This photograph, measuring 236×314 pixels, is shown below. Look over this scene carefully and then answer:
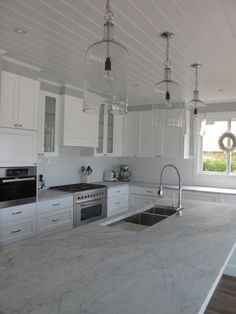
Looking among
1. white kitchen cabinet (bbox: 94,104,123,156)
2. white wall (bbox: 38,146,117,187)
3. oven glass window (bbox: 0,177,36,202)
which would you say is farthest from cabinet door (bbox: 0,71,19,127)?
white kitchen cabinet (bbox: 94,104,123,156)

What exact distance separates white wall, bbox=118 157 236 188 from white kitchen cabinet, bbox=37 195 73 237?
2211mm

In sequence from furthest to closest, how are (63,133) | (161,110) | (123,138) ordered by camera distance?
(123,138) → (63,133) → (161,110)

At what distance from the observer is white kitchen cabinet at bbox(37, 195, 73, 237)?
134 inches

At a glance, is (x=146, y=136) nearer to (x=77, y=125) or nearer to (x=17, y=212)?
(x=77, y=125)

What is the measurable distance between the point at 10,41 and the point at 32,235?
2.15 metres

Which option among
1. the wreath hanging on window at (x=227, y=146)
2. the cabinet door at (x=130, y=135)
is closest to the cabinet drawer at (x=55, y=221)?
the cabinet door at (x=130, y=135)

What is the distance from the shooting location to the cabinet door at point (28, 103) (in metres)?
3.10

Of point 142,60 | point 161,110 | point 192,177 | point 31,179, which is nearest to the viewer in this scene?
point 161,110

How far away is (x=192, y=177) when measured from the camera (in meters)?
5.20

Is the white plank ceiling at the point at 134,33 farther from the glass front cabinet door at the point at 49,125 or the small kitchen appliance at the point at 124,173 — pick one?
the small kitchen appliance at the point at 124,173

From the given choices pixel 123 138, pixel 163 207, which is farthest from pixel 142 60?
pixel 123 138

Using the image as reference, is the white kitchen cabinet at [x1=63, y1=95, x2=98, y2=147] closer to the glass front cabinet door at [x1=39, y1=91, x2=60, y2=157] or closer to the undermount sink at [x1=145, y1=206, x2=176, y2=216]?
the glass front cabinet door at [x1=39, y1=91, x2=60, y2=157]

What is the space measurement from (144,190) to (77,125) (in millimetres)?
1788

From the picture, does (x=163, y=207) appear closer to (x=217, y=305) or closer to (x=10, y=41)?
(x=217, y=305)
